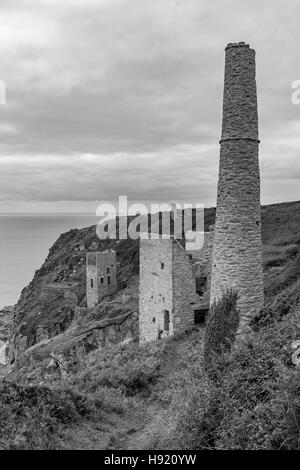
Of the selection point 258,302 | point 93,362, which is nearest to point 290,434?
point 258,302

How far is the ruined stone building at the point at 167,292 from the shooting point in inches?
813

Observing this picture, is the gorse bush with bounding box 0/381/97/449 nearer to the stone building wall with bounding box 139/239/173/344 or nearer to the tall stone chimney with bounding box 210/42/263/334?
the tall stone chimney with bounding box 210/42/263/334

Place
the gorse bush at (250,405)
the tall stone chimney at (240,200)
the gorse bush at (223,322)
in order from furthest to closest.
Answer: the tall stone chimney at (240,200)
the gorse bush at (223,322)
the gorse bush at (250,405)

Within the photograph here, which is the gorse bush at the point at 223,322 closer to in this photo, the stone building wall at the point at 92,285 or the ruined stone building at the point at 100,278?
the ruined stone building at the point at 100,278

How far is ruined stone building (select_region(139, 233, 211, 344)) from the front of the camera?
67.8 feet

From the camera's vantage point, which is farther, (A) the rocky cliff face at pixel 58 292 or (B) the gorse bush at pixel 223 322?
(A) the rocky cliff face at pixel 58 292

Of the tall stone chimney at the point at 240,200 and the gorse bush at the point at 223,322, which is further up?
the tall stone chimney at the point at 240,200

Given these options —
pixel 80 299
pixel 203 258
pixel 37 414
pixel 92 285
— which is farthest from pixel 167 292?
pixel 80 299

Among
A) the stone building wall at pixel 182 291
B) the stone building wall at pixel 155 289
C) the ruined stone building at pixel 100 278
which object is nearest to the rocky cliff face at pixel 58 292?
the ruined stone building at pixel 100 278

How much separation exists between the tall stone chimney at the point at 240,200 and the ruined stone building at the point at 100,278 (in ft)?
101

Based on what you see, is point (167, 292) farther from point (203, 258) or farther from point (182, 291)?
point (203, 258)

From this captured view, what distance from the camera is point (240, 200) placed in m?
15.0

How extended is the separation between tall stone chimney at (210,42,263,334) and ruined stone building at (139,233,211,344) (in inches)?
219

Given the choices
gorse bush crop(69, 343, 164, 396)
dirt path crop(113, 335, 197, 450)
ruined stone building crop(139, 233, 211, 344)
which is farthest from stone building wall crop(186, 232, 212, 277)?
dirt path crop(113, 335, 197, 450)
